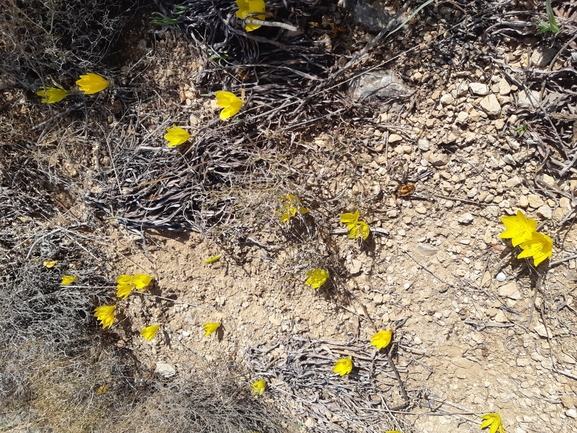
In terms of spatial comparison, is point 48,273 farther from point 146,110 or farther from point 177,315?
point 146,110

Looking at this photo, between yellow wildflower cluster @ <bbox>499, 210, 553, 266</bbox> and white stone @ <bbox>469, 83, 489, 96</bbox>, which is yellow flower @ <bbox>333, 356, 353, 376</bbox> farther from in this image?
white stone @ <bbox>469, 83, 489, 96</bbox>

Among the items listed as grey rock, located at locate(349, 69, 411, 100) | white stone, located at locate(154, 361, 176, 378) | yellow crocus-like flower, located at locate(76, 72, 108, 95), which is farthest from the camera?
white stone, located at locate(154, 361, 176, 378)

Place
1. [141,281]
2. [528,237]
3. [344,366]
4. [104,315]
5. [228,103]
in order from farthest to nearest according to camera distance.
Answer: [104,315] < [141,281] < [344,366] < [228,103] < [528,237]

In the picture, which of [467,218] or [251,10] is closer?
[251,10]

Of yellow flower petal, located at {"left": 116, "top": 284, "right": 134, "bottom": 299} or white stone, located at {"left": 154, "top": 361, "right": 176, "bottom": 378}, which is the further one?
white stone, located at {"left": 154, "top": 361, "right": 176, "bottom": 378}

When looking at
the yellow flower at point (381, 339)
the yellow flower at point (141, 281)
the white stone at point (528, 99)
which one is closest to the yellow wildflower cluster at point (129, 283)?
the yellow flower at point (141, 281)

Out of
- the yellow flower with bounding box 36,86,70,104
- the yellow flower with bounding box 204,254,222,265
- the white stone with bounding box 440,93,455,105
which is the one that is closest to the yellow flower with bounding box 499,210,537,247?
the white stone with bounding box 440,93,455,105

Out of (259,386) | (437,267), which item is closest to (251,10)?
(437,267)

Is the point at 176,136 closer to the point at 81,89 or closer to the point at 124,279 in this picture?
the point at 81,89
